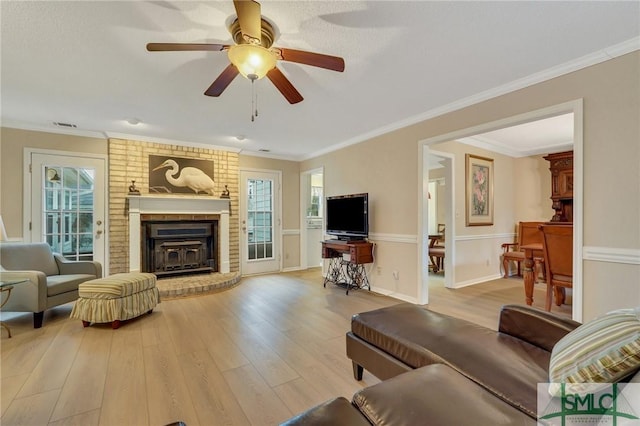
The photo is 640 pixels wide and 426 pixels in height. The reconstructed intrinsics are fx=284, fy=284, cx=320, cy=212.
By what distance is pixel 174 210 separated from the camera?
15.6 feet

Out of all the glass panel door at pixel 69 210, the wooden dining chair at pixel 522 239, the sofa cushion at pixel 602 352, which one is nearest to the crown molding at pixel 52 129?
the glass panel door at pixel 69 210

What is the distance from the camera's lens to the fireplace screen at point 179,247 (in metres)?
4.60

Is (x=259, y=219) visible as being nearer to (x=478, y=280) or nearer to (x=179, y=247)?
(x=179, y=247)

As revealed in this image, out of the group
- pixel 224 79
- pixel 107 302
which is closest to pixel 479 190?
pixel 224 79

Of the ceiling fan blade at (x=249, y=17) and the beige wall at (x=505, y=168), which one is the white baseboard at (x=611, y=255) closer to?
the beige wall at (x=505, y=168)

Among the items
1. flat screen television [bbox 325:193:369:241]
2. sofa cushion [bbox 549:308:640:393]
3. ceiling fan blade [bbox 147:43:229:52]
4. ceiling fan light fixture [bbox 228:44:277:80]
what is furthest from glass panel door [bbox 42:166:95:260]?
sofa cushion [bbox 549:308:640:393]

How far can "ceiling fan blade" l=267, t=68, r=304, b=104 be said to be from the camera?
2018mm

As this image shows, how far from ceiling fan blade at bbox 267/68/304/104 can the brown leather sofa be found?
5.80ft

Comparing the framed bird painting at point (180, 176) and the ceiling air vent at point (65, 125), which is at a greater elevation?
the ceiling air vent at point (65, 125)

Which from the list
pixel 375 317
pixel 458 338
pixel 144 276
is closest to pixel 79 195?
pixel 144 276

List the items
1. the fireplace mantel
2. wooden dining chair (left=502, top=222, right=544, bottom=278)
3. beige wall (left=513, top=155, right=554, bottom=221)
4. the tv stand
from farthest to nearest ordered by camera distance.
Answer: beige wall (left=513, top=155, right=554, bottom=221)
wooden dining chair (left=502, top=222, right=544, bottom=278)
the fireplace mantel
the tv stand

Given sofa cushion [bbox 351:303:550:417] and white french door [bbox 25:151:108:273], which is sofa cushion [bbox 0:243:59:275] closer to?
white french door [bbox 25:151:108:273]

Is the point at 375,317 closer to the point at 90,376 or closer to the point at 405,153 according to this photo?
the point at 90,376

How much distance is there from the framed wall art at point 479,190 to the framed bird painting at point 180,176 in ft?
14.5
